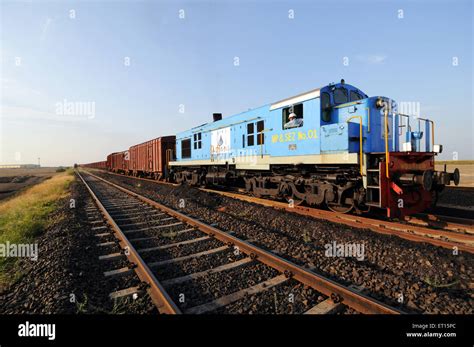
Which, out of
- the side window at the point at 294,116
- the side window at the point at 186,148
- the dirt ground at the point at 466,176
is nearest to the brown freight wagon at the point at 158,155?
the side window at the point at 186,148

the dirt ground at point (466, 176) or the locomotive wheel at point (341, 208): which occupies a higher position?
the dirt ground at point (466, 176)

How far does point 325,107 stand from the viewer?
7.47 meters

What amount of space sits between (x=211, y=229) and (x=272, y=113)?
5.32 meters

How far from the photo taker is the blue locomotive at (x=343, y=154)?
20.6ft

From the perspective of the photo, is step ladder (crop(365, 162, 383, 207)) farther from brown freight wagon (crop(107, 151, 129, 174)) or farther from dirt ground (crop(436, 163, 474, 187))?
brown freight wagon (crop(107, 151, 129, 174))

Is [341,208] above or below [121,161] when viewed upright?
below

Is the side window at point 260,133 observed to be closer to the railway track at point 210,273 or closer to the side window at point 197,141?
the railway track at point 210,273

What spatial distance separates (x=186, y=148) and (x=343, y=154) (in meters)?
12.4

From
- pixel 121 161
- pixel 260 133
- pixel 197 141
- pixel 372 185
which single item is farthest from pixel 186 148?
pixel 121 161

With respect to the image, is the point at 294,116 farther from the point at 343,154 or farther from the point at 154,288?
the point at 154,288

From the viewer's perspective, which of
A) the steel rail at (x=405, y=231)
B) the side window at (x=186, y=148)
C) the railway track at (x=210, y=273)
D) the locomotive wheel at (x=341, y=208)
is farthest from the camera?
the side window at (x=186, y=148)

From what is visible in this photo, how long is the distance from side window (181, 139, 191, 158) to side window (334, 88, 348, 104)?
36.1 ft

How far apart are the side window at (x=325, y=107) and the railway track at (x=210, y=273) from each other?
4.86 metres

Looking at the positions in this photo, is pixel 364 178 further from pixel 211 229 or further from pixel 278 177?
pixel 211 229
